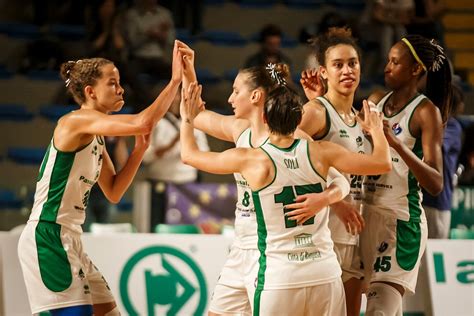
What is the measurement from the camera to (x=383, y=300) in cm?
562

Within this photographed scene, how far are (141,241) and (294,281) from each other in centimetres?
246

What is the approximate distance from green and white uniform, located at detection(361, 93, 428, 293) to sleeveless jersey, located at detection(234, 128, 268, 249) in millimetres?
785

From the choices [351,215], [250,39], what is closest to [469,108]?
[250,39]

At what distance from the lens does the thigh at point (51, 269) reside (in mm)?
5238

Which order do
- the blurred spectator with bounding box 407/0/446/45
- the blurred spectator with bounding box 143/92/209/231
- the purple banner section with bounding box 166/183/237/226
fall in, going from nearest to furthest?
the purple banner section with bounding box 166/183/237/226 < the blurred spectator with bounding box 143/92/209/231 < the blurred spectator with bounding box 407/0/446/45

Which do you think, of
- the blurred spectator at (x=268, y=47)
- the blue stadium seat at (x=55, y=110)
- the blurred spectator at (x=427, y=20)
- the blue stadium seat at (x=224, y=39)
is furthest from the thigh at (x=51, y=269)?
the blue stadium seat at (x=224, y=39)

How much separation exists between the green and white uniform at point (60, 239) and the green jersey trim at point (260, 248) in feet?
3.09

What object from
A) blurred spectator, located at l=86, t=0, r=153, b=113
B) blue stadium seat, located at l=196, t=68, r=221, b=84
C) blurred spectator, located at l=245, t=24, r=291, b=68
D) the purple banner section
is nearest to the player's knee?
the purple banner section

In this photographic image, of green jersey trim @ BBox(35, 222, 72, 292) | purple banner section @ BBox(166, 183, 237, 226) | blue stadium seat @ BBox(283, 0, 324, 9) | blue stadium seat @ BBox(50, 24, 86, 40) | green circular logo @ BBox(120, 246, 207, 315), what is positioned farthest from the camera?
blue stadium seat @ BBox(283, 0, 324, 9)

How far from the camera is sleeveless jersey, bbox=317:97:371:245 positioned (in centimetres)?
550

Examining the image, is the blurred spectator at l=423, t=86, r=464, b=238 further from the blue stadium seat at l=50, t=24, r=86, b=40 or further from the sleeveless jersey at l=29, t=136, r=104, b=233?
the blue stadium seat at l=50, t=24, r=86, b=40

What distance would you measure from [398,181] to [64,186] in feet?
6.18

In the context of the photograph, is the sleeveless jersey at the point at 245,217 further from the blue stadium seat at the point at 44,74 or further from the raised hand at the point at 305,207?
the blue stadium seat at the point at 44,74

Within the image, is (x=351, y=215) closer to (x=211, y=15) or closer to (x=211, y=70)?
(x=211, y=70)
